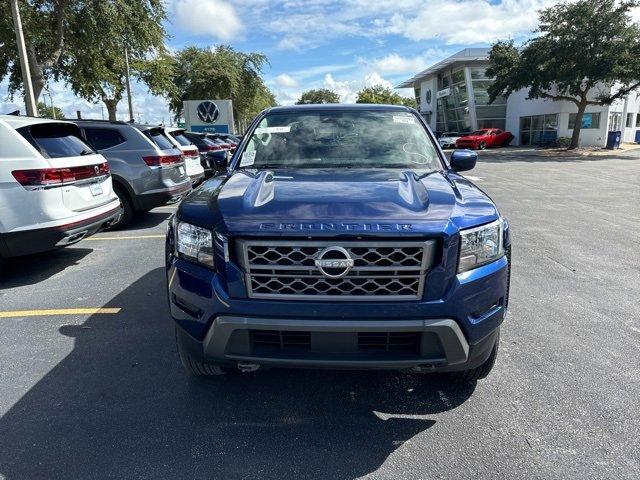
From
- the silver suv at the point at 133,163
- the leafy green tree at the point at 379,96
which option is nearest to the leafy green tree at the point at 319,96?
the leafy green tree at the point at 379,96

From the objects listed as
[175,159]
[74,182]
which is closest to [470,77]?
[175,159]

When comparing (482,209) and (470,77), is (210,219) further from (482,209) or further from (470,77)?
(470,77)

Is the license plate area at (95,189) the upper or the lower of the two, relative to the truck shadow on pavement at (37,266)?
upper

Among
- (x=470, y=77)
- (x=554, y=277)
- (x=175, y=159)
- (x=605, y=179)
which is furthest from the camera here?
(x=470, y=77)

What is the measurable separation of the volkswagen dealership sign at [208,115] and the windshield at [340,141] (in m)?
23.4

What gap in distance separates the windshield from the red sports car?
34648mm

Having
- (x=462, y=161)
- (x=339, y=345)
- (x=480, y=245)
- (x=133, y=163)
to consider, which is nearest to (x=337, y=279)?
(x=339, y=345)

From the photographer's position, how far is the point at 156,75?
25.7m

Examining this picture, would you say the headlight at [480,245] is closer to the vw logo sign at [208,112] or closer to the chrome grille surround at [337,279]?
the chrome grille surround at [337,279]

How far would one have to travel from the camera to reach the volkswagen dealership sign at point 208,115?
26.1m

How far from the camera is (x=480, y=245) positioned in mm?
2527

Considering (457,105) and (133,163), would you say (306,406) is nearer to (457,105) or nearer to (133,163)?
(133,163)

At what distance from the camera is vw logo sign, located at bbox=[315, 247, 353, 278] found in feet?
7.81

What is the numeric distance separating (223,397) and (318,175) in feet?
5.10
